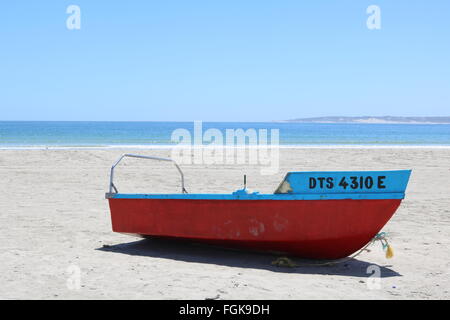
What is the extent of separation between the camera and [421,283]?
521cm

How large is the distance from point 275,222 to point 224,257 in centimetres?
81

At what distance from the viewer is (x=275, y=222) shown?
5848 millimetres

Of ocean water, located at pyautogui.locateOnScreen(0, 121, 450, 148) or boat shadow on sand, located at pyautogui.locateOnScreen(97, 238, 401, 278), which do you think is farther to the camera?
ocean water, located at pyautogui.locateOnScreen(0, 121, 450, 148)

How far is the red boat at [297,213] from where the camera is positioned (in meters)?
5.57

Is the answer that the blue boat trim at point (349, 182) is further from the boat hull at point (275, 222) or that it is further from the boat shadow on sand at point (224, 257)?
the boat shadow on sand at point (224, 257)

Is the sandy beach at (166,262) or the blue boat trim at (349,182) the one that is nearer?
the sandy beach at (166,262)

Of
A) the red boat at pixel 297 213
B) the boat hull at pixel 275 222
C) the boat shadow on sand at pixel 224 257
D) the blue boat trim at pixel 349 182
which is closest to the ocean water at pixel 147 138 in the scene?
the boat shadow on sand at pixel 224 257

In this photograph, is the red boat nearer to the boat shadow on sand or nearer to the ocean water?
the boat shadow on sand

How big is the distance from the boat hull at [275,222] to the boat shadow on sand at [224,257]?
150 millimetres

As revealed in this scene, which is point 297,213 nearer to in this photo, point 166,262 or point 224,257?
point 224,257

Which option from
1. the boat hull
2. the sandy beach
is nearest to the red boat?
the boat hull

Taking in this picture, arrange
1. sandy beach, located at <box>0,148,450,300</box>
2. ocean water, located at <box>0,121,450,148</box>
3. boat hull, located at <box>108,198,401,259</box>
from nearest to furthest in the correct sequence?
sandy beach, located at <box>0,148,450,300</box>
boat hull, located at <box>108,198,401,259</box>
ocean water, located at <box>0,121,450,148</box>

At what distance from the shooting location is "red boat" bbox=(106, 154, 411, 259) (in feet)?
18.3
